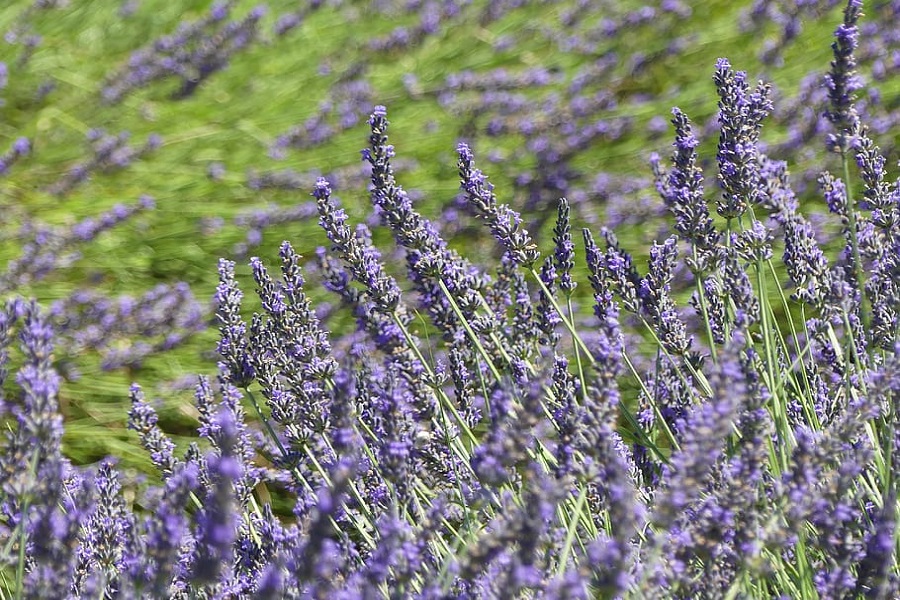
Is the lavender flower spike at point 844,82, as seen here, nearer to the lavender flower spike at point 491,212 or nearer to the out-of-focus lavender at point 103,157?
the lavender flower spike at point 491,212

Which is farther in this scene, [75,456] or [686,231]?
[75,456]

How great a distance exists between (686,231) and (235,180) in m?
2.54

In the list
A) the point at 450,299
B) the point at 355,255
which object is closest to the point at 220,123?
the point at 355,255

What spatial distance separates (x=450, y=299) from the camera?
4.98 ft

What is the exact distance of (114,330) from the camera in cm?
318

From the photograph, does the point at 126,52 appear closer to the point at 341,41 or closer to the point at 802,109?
the point at 341,41

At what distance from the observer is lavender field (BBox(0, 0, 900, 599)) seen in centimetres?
122

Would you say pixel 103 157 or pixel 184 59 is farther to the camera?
pixel 184 59

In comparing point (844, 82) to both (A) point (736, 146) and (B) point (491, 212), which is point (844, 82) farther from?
(B) point (491, 212)

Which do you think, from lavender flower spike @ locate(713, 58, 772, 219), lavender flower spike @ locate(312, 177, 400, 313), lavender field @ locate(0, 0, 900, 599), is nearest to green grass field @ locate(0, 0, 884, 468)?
lavender field @ locate(0, 0, 900, 599)

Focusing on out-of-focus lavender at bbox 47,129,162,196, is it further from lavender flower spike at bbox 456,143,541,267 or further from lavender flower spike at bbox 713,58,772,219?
lavender flower spike at bbox 713,58,772,219

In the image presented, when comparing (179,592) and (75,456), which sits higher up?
(179,592)

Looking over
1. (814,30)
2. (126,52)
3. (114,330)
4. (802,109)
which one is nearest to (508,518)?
(114,330)

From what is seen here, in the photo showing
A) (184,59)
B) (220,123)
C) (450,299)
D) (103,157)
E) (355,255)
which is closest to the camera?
(450,299)
